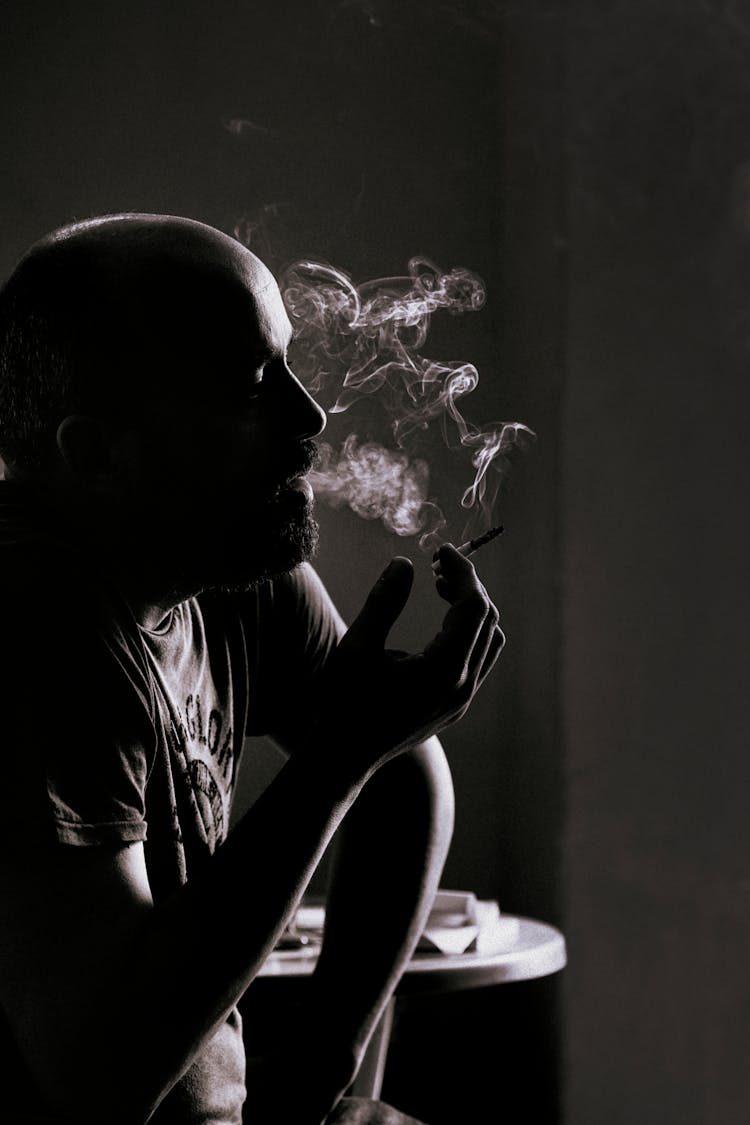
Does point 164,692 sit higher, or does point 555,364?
point 555,364

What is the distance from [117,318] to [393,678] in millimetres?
348

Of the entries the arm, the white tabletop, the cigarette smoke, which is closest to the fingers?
the arm

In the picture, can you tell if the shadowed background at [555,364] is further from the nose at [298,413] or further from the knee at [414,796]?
the nose at [298,413]

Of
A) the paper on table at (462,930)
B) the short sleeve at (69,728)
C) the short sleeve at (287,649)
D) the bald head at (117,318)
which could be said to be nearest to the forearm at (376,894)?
the short sleeve at (287,649)

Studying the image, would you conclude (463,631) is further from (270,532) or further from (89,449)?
(89,449)

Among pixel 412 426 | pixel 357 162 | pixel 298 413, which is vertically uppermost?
pixel 357 162

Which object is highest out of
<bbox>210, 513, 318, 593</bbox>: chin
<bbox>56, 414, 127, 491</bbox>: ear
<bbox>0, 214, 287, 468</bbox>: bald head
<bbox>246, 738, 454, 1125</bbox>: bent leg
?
<bbox>0, 214, 287, 468</bbox>: bald head

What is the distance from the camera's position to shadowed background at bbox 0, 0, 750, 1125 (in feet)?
6.40

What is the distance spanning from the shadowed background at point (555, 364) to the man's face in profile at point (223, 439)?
3.47 ft

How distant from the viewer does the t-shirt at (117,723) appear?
80 cm

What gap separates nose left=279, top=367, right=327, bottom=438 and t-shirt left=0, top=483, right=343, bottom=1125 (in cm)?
19

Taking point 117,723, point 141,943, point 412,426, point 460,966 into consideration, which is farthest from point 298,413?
point 412,426

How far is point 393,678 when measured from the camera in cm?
93

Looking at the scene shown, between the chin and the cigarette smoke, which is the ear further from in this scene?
the cigarette smoke
